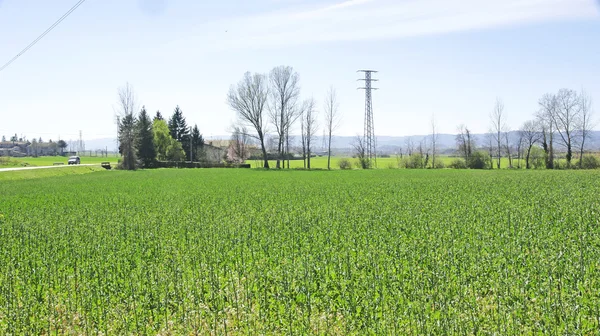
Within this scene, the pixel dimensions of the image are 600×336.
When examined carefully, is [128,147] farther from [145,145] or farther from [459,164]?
[459,164]

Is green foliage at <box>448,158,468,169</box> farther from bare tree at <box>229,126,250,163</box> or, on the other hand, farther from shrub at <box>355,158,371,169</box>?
bare tree at <box>229,126,250,163</box>

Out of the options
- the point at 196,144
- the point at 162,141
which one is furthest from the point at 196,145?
the point at 162,141

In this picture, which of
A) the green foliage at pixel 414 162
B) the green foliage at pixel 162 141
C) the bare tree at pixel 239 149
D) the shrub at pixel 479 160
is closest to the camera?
the shrub at pixel 479 160

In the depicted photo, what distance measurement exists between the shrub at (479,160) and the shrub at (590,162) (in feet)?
43.7

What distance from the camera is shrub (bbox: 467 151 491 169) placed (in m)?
73.6

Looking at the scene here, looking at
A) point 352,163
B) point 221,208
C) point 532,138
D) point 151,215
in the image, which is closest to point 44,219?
point 151,215

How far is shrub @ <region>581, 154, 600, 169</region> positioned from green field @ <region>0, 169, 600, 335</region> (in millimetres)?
56940

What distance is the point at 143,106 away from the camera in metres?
88.1

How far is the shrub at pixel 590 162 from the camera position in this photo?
64938 mm

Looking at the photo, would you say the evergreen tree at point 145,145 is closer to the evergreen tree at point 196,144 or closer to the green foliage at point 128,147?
the green foliage at point 128,147

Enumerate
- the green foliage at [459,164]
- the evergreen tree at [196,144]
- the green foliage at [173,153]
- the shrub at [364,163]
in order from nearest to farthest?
the green foliage at [459,164] < the shrub at [364,163] < the green foliage at [173,153] < the evergreen tree at [196,144]

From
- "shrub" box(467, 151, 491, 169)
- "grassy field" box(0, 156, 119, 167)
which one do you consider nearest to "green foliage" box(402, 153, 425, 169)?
"shrub" box(467, 151, 491, 169)

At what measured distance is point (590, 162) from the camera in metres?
65.4

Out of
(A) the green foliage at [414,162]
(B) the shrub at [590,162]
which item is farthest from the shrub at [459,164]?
(B) the shrub at [590,162]
